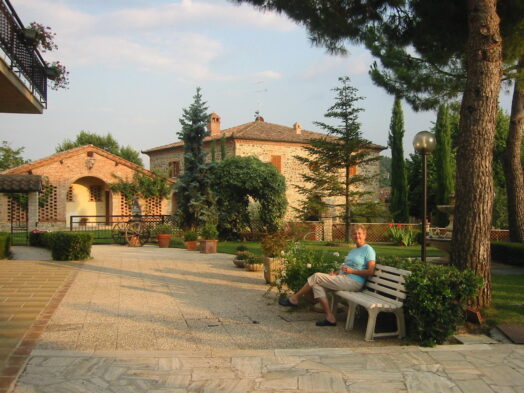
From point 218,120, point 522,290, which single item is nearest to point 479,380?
point 522,290

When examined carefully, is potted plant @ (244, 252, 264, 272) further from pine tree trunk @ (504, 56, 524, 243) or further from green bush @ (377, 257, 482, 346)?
pine tree trunk @ (504, 56, 524, 243)

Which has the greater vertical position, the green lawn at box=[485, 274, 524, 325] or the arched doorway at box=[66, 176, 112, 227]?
the arched doorway at box=[66, 176, 112, 227]

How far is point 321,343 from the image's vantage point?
16.1ft

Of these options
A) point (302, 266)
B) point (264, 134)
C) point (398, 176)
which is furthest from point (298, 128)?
point (302, 266)

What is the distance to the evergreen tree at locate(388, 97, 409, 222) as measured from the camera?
89.0ft

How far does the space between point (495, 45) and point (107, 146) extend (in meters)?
52.6

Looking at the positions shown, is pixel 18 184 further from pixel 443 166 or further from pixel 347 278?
pixel 443 166

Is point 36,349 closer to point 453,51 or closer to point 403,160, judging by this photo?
point 453,51

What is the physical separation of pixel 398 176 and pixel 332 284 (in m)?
22.9

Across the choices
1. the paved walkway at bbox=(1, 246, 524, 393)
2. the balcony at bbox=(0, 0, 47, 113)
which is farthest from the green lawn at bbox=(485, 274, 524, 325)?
the balcony at bbox=(0, 0, 47, 113)

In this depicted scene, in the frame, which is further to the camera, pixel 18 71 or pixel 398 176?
pixel 398 176

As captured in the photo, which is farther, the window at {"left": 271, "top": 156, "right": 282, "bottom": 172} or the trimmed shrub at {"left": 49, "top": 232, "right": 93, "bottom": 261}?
the window at {"left": 271, "top": 156, "right": 282, "bottom": 172}

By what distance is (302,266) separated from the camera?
6680mm

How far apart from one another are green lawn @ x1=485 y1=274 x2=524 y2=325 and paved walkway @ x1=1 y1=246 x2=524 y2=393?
2.65ft
